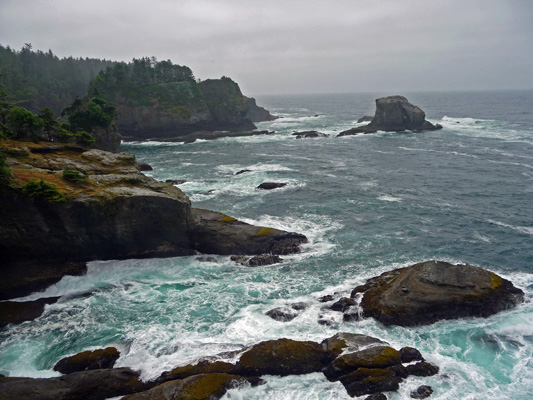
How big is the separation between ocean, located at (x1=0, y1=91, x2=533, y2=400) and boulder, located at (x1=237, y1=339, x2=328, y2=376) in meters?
0.59

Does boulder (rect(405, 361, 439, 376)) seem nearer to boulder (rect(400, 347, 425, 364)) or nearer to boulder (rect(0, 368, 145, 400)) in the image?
boulder (rect(400, 347, 425, 364))

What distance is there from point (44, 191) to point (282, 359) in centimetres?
2384

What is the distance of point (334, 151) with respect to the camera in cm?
9112

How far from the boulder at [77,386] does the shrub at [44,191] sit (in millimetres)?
14780

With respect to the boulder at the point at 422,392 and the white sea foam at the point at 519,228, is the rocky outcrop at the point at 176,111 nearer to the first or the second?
the white sea foam at the point at 519,228

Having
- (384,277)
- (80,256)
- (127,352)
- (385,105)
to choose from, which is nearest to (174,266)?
(80,256)

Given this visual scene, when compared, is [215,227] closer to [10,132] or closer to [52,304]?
[52,304]

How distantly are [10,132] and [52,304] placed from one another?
75.2ft

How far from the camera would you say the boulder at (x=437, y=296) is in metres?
26.7

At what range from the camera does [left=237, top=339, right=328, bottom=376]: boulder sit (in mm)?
21953

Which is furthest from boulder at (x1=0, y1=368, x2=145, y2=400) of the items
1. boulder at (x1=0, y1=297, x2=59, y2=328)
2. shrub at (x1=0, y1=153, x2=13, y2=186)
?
shrub at (x1=0, y1=153, x2=13, y2=186)

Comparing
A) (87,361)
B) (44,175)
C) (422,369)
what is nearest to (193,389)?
(87,361)

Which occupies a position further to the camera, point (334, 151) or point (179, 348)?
point (334, 151)

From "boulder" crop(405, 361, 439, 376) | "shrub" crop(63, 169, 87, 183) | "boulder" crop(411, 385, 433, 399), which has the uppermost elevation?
"shrub" crop(63, 169, 87, 183)
